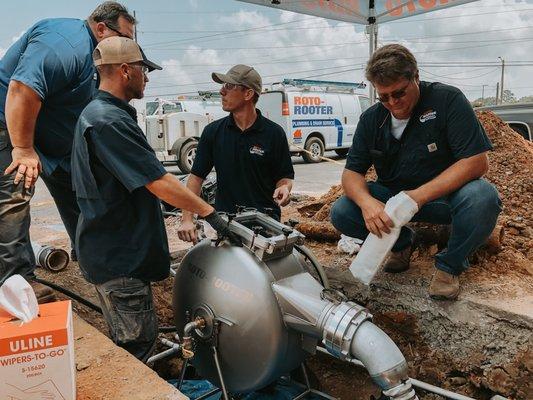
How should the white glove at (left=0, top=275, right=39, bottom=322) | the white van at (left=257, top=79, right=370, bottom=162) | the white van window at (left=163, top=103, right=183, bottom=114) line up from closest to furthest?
the white glove at (left=0, top=275, right=39, bottom=322)
the white van window at (left=163, top=103, right=183, bottom=114)
the white van at (left=257, top=79, right=370, bottom=162)

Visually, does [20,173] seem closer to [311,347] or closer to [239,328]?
[239,328]

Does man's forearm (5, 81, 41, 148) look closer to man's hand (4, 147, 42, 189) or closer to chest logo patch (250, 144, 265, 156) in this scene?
man's hand (4, 147, 42, 189)

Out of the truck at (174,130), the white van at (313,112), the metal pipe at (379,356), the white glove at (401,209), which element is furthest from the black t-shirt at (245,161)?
the white van at (313,112)

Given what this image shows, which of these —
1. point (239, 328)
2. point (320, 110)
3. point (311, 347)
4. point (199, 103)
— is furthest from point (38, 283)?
point (320, 110)

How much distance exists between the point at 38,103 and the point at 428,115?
222 cm

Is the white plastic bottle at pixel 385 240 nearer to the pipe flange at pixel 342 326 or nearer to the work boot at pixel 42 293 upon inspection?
the pipe flange at pixel 342 326

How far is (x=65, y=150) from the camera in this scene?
3.05 m

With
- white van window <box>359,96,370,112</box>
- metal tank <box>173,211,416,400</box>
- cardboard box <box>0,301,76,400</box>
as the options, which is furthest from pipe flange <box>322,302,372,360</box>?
white van window <box>359,96,370,112</box>

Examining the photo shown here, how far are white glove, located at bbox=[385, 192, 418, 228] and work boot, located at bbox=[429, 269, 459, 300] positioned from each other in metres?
0.50

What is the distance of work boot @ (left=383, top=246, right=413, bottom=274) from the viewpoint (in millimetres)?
3170

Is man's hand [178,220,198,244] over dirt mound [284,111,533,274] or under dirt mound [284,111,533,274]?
over

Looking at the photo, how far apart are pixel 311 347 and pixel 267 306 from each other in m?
0.34

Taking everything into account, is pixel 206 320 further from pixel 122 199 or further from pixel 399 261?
pixel 399 261

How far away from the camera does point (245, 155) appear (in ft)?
10.5
